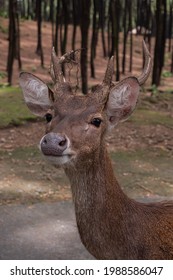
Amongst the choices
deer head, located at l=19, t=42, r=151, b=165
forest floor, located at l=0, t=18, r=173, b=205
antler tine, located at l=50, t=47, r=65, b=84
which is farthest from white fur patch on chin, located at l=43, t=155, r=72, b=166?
forest floor, located at l=0, t=18, r=173, b=205

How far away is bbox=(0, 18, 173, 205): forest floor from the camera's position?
20.7 ft

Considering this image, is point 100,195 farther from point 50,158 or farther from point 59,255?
point 59,255

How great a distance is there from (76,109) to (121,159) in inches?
182

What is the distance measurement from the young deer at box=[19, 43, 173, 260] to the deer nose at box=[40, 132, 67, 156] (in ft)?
0.39

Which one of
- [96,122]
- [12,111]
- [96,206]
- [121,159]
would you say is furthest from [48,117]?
[12,111]

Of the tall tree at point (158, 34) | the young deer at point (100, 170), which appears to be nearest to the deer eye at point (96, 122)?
the young deer at point (100, 170)

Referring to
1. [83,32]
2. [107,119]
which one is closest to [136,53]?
[83,32]

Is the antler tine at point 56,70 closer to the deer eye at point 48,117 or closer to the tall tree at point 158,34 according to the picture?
the deer eye at point 48,117

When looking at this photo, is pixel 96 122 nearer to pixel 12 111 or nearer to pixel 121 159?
pixel 121 159

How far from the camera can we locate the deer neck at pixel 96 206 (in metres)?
3.01

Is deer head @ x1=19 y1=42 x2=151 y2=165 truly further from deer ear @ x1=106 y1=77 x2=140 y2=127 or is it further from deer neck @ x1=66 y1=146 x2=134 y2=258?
deer neck @ x1=66 y1=146 x2=134 y2=258

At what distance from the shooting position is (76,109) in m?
3.00
